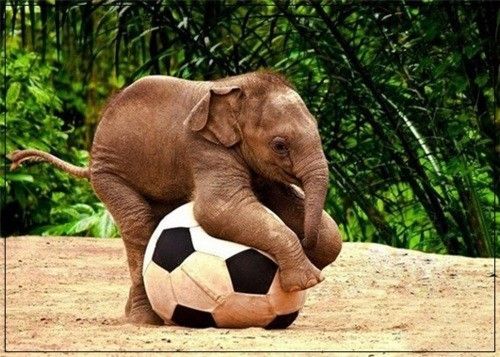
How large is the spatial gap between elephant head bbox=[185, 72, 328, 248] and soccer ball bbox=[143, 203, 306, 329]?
0.25 meters

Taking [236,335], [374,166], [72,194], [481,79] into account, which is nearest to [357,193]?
[374,166]

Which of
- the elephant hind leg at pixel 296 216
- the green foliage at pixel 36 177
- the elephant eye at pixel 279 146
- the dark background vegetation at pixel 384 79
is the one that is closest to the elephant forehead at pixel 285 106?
the elephant eye at pixel 279 146

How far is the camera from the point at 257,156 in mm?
5672

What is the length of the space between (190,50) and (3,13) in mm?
1416

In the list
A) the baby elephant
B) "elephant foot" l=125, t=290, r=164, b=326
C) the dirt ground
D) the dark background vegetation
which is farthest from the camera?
the dark background vegetation

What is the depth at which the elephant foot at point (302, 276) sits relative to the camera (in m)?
5.48

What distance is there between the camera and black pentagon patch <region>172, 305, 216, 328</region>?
219 inches

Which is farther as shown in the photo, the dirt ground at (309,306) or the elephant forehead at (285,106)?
the elephant forehead at (285,106)

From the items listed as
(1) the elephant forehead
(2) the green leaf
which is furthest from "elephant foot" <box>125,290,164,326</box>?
(2) the green leaf

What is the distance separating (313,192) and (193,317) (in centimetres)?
73

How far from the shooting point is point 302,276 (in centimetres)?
548

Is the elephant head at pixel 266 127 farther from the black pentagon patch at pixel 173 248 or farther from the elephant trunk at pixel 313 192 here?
the black pentagon patch at pixel 173 248

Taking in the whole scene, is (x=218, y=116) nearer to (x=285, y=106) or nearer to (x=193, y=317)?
(x=285, y=106)

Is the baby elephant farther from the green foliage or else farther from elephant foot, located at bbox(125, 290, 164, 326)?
the green foliage
